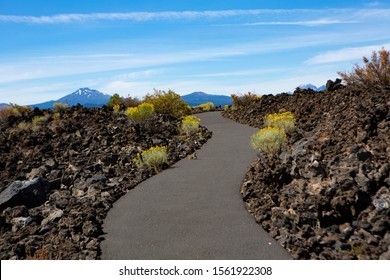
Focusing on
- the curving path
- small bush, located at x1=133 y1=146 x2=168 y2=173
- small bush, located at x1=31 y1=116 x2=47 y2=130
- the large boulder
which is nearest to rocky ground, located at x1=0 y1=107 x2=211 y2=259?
the large boulder

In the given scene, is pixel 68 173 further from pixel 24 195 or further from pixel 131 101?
pixel 131 101

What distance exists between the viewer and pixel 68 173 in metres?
13.7

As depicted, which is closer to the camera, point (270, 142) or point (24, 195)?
point (24, 195)

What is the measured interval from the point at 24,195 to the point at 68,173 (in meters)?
2.45

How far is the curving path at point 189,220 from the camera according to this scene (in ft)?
22.9

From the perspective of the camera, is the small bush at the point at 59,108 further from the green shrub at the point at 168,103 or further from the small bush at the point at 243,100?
the small bush at the point at 243,100

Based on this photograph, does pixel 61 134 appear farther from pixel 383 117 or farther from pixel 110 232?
pixel 383 117

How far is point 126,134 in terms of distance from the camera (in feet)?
60.2

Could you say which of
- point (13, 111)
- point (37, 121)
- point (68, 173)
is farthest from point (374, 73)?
point (13, 111)

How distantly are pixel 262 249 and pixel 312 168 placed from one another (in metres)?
3.02

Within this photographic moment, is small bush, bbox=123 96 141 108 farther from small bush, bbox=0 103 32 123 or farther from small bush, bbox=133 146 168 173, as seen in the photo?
small bush, bbox=133 146 168 173

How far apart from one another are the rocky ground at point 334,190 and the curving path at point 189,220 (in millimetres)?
417

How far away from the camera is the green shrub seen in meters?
26.6

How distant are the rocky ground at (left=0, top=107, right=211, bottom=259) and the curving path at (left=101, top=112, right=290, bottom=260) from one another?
1.52ft
